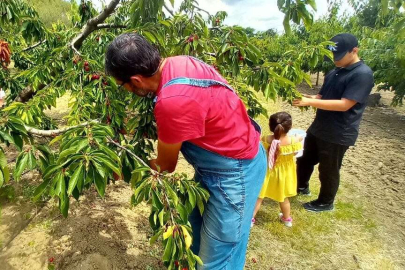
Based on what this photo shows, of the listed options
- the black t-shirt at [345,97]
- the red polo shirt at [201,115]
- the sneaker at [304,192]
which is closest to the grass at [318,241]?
the sneaker at [304,192]

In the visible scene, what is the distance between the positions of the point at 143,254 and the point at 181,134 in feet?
6.55

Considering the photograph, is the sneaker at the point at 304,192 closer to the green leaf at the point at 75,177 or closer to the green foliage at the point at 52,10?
the green leaf at the point at 75,177

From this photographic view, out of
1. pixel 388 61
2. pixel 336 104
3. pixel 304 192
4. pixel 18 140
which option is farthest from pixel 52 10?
pixel 18 140

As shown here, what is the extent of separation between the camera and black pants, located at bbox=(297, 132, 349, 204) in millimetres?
3021

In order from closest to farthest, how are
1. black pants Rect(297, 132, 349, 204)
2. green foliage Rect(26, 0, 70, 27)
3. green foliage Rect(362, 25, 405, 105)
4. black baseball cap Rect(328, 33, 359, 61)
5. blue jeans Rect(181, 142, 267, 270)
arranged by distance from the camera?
blue jeans Rect(181, 142, 267, 270) → black baseball cap Rect(328, 33, 359, 61) → black pants Rect(297, 132, 349, 204) → green foliage Rect(362, 25, 405, 105) → green foliage Rect(26, 0, 70, 27)

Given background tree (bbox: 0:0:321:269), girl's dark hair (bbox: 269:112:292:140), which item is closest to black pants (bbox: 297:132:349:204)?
girl's dark hair (bbox: 269:112:292:140)

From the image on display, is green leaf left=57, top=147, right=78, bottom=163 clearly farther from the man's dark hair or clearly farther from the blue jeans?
the blue jeans

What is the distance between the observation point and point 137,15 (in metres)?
1.75

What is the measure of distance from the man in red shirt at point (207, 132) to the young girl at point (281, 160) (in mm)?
1228

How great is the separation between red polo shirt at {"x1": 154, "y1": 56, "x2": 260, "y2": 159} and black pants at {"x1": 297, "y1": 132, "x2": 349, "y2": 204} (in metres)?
1.82

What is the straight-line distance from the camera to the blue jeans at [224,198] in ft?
4.82

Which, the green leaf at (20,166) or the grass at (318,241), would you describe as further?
the grass at (318,241)

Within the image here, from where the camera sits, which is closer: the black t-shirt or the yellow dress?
the black t-shirt

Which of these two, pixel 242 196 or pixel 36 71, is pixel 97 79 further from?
pixel 242 196
